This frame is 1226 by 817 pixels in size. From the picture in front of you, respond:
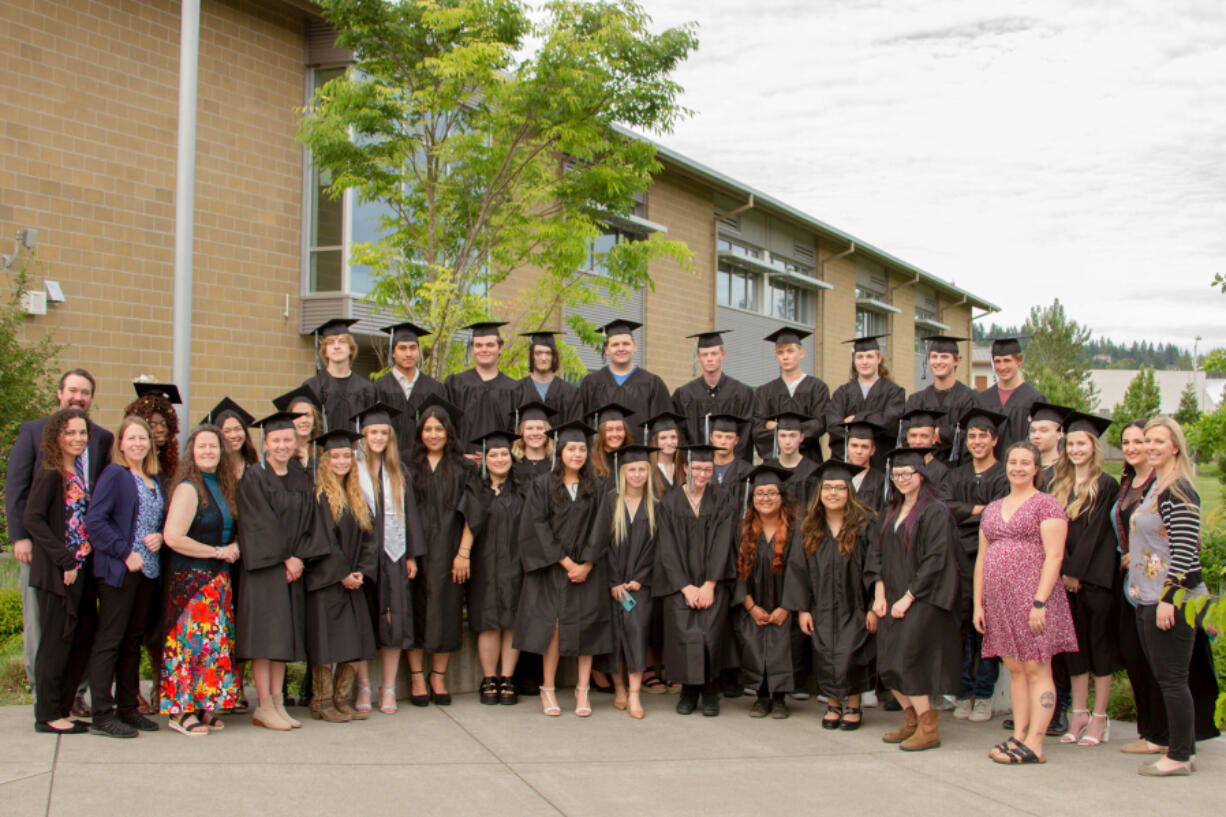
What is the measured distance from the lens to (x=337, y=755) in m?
5.44

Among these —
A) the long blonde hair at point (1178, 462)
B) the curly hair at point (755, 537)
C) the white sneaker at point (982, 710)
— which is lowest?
the white sneaker at point (982, 710)

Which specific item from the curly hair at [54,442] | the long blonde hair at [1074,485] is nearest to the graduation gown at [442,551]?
the curly hair at [54,442]

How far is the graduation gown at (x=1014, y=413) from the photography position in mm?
7512

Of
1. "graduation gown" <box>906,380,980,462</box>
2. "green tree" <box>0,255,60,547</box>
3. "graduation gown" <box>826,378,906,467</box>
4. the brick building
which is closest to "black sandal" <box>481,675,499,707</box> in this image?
"graduation gown" <box>826,378,906,467</box>

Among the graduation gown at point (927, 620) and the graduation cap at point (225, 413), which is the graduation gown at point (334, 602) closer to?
the graduation cap at point (225, 413)

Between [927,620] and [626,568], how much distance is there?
6.35ft

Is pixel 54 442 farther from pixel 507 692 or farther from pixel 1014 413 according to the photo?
pixel 1014 413

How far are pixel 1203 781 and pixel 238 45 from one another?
12472 millimetres

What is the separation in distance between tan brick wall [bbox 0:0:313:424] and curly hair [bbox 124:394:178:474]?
5218mm

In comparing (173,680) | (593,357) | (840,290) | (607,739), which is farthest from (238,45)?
(840,290)

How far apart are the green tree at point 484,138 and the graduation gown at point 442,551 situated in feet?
10.6

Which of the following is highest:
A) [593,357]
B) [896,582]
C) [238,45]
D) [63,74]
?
[238,45]

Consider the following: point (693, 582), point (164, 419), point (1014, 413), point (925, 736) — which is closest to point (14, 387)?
point (164, 419)

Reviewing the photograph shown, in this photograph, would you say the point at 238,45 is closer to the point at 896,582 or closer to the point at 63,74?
the point at 63,74
